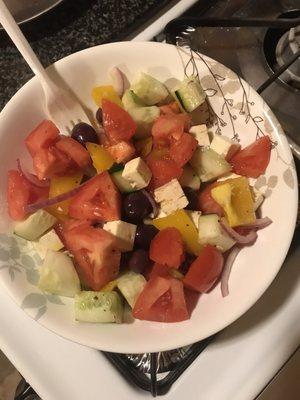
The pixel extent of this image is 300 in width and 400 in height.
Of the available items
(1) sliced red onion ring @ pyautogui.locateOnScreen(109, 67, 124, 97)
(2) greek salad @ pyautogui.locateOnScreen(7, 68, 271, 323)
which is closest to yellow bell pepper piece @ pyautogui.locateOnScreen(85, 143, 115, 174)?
(2) greek salad @ pyautogui.locateOnScreen(7, 68, 271, 323)

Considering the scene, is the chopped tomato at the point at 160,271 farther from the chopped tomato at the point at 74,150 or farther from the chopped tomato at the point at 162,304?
the chopped tomato at the point at 74,150

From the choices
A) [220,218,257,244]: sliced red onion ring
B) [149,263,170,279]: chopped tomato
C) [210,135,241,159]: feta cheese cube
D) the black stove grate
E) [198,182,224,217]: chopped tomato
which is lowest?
the black stove grate

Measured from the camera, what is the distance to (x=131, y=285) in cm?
72

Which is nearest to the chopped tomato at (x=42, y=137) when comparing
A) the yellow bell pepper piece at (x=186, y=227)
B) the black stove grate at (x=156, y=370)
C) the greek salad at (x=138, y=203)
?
the greek salad at (x=138, y=203)

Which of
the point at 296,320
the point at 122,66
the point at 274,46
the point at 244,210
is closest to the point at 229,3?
the point at 274,46

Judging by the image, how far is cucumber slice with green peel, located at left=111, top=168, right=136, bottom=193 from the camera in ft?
2.55

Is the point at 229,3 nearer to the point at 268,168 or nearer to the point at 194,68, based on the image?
the point at 194,68

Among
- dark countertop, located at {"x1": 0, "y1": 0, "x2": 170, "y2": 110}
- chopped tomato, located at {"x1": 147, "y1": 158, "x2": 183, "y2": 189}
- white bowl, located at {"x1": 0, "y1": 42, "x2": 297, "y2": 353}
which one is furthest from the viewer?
dark countertop, located at {"x1": 0, "y1": 0, "x2": 170, "y2": 110}

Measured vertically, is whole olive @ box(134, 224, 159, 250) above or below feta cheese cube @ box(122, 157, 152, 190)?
below

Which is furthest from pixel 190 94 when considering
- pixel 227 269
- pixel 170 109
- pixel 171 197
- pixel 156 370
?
pixel 156 370

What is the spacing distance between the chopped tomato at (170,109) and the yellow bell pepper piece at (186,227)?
0.16 m

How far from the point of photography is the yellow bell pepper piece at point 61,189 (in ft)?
2.56

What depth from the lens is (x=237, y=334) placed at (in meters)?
0.72

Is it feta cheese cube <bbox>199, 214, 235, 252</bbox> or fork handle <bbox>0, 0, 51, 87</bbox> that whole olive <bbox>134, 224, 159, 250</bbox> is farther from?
fork handle <bbox>0, 0, 51, 87</bbox>
